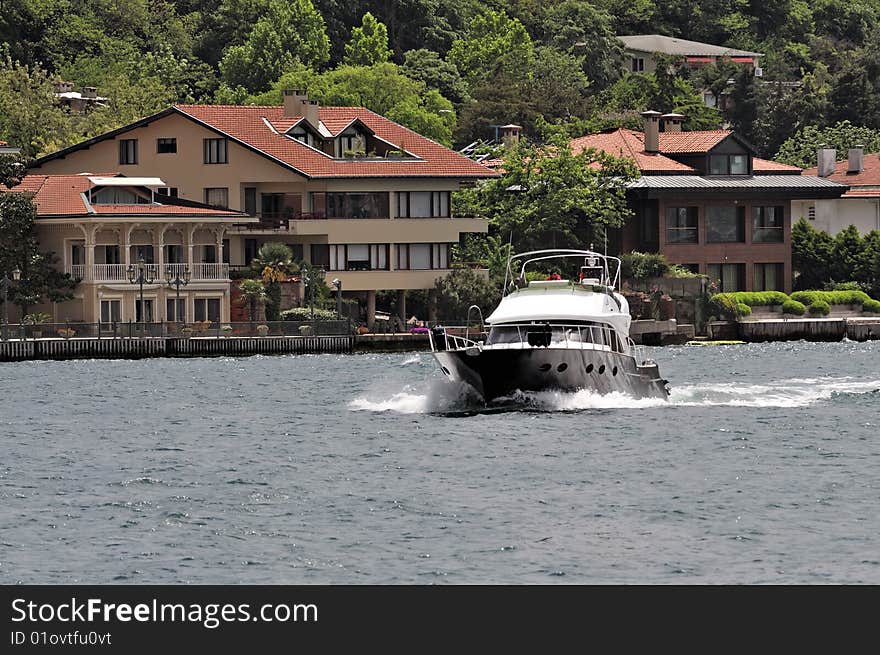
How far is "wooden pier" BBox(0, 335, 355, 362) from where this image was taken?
307ft

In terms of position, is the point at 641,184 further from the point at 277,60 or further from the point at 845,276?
the point at 277,60

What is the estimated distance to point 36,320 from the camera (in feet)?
325

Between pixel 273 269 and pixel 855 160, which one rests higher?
pixel 855 160

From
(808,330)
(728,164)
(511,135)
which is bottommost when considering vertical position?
(808,330)

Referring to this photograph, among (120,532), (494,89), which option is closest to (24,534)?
(120,532)

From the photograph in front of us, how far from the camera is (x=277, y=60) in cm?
16112

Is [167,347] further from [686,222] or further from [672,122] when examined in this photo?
[672,122]

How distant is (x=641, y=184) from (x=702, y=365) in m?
28.2

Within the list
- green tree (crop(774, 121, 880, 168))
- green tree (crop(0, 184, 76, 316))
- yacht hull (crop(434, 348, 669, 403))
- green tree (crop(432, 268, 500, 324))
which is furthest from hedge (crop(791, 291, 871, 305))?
yacht hull (crop(434, 348, 669, 403))

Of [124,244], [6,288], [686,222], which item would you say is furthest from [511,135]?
[6,288]

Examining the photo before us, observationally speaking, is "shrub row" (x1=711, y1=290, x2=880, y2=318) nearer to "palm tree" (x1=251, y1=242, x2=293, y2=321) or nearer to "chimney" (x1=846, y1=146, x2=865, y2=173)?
"chimney" (x1=846, y1=146, x2=865, y2=173)

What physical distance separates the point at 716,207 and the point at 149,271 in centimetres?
3163

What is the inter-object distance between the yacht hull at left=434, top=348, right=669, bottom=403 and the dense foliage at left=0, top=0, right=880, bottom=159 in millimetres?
75826

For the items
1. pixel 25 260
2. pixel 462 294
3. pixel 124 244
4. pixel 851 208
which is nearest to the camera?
pixel 25 260
